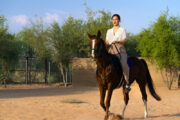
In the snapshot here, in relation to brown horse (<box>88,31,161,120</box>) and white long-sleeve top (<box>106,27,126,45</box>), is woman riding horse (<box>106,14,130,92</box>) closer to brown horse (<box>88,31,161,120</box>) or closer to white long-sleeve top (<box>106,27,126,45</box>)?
white long-sleeve top (<box>106,27,126,45</box>)

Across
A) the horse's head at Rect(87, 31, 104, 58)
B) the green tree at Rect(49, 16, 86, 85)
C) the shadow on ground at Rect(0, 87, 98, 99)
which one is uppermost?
the green tree at Rect(49, 16, 86, 85)

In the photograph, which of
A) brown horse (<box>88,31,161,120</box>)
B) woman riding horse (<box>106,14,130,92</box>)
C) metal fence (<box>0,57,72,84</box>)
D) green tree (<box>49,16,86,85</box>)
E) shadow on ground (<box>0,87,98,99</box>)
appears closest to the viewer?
brown horse (<box>88,31,161,120</box>)

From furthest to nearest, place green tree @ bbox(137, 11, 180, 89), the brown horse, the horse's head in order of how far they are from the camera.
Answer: green tree @ bbox(137, 11, 180, 89) → the brown horse → the horse's head

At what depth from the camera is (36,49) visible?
20.3 m

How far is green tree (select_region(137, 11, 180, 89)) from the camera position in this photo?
1529cm

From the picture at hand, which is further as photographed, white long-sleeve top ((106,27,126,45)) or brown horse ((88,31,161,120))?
white long-sleeve top ((106,27,126,45))

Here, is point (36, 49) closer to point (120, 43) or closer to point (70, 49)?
point (70, 49)

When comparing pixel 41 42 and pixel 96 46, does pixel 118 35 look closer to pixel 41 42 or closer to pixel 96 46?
pixel 96 46

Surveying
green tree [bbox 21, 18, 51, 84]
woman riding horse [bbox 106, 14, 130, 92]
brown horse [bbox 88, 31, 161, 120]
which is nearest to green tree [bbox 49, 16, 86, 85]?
green tree [bbox 21, 18, 51, 84]

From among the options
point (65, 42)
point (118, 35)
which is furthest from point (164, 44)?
point (118, 35)

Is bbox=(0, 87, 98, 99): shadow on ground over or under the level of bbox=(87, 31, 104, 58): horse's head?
under

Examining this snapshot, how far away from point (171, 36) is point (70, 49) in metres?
→ 8.12

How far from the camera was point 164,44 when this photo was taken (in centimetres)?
1541

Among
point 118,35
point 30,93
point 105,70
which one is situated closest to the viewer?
point 105,70
